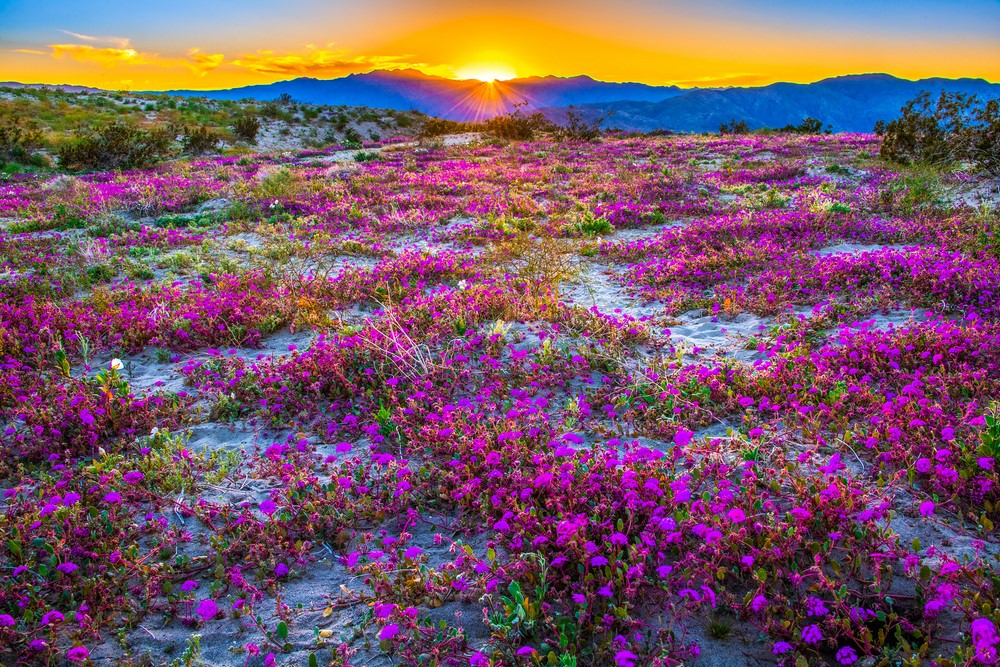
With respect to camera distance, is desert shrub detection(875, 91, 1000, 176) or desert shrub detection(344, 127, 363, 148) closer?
desert shrub detection(875, 91, 1000, 176)

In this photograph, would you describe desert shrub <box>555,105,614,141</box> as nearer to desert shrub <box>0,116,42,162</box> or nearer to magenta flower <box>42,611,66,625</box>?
desert shrub <box>0,116,42,162</box>

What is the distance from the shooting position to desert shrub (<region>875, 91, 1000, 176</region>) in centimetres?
1352

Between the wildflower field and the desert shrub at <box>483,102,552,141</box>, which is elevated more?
the desert shrub at <box>483,102,552,141</box>

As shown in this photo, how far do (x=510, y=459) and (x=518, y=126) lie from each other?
122ft

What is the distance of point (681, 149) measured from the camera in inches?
1099

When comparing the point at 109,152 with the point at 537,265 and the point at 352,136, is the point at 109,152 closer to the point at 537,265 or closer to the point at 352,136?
the point at 352,136

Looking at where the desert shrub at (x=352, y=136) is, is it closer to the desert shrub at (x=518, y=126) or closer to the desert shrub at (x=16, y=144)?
the desert shrub at (x=518, y=126)

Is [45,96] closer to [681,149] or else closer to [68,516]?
[681,149]

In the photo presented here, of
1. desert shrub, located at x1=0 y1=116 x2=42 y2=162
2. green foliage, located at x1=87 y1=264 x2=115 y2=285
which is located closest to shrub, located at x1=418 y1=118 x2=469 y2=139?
desert shrub, located at x1=0 y1=116 x2=42 y2=162

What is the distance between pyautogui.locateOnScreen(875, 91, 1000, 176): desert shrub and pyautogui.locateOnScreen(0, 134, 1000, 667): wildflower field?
17.1ft

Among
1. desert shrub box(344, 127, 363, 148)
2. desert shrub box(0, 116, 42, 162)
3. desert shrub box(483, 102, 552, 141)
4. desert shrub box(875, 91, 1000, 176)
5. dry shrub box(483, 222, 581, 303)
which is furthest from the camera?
desert shrub box(344, 127, 363, 148)

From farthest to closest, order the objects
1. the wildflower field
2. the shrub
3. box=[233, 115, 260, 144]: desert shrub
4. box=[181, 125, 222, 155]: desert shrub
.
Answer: the shrub
box=[233, 115, 260, 144]: desert shrub
box=[181, 125, 222, 155]: desert shrub
the wildflower field

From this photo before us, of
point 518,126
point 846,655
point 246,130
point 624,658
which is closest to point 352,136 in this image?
point 246,130

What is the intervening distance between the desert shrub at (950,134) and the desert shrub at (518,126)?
22.2 meters
